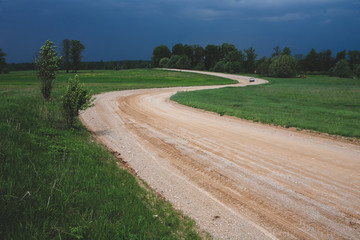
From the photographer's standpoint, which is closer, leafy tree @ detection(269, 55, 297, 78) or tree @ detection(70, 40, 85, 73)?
leafy tree @ detection(269, 55, 297, 78)

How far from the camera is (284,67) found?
73188mm

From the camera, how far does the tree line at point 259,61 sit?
76.6m

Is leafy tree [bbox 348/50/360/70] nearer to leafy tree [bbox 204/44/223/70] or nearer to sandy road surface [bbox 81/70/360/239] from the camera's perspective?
leafy tree [bbox 204/44/223/70]

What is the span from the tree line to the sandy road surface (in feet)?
246

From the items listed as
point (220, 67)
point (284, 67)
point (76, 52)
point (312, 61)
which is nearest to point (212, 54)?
point (220, 67)

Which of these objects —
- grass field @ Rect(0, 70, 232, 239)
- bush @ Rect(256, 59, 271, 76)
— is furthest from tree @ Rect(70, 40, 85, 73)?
grass field @ Rect(0, 70, 232, 239)

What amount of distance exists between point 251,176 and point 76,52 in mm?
94984

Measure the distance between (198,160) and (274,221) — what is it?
2.87 meters

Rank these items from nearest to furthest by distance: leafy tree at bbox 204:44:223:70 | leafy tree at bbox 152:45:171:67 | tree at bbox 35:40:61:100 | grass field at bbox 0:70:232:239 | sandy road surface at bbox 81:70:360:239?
grass field at bbox 0:70:232:239 → sandy road surface at bbox 81:70:360:239 → tree at bbox 35:40:61:100 → leafy tree at bbox 204:44:223:70 → leafy tree at bbox 152:45:171:67

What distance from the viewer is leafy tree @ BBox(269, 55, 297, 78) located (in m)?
73.6

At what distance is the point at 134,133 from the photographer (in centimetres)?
933

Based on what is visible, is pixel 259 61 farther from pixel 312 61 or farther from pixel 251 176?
pixel 251 176

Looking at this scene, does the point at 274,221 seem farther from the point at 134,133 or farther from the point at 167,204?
the point at 134,133

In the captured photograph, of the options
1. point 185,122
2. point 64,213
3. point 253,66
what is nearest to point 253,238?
point 64,213
